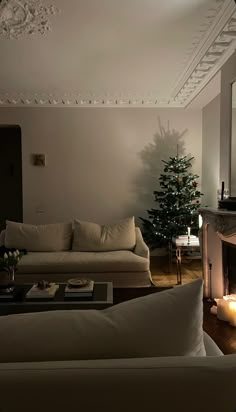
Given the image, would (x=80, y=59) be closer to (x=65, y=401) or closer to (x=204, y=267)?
(x=204, y=267)

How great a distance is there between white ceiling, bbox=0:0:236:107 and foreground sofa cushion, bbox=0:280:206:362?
2.66 meters

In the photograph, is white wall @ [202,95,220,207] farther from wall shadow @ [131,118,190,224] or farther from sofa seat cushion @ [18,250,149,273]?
sofa seat cushion @ [18,250,149,273]

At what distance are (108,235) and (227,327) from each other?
194cm

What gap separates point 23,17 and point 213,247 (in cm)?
303

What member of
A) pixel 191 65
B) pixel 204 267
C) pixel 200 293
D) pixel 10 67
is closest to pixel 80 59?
pixel 10 67

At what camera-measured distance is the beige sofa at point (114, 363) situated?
75 centimetres

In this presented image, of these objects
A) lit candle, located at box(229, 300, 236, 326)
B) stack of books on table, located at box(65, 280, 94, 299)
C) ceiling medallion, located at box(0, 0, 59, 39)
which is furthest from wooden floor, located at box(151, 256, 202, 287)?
ceiling medallion, located at box(0, 0, 59, 39)

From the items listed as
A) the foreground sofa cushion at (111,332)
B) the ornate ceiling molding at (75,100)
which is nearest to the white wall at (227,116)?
the ornate ceiling molding at (75,100)

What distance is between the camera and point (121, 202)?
233 inches

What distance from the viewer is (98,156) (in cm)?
586

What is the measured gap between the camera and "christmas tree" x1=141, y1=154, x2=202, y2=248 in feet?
17.0

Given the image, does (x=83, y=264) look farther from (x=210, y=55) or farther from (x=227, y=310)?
(x=210, y=55)

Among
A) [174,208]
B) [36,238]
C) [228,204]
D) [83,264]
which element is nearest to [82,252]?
[83,264]

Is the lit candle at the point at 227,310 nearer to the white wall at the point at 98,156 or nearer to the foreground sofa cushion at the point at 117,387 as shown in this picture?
the foreground sofa cushion at the point at 117,387
